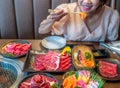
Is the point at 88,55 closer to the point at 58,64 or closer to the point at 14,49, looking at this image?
the point at 58,64

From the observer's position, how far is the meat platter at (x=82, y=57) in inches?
44.1

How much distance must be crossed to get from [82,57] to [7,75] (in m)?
0.42

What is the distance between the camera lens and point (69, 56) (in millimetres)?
1224

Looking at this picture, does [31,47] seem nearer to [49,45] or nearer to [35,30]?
[49,45]

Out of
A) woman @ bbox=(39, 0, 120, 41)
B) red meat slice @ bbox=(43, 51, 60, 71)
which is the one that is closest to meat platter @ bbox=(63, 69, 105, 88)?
red meat slice @ bbox=(43, 51, 60, 71)

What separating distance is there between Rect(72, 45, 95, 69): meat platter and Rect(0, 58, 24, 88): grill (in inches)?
11.8

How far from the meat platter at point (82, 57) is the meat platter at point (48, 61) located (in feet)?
0.10

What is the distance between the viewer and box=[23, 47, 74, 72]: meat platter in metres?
1.11

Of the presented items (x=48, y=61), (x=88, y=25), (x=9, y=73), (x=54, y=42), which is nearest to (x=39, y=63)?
(x=48, y=61)

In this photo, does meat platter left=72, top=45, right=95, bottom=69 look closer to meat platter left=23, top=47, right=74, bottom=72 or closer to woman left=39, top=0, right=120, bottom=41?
meat platter left=23, top=47, right=74, bottom=72

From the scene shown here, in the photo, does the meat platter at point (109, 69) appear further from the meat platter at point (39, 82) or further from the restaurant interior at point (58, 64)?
the meat platter at point (39, 82)

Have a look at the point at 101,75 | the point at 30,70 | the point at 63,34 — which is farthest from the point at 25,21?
the point at 101,75

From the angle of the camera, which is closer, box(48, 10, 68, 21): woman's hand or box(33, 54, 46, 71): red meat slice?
box(33, 54, 46, 71): red meat slice

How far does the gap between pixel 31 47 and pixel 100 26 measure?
51 cm
